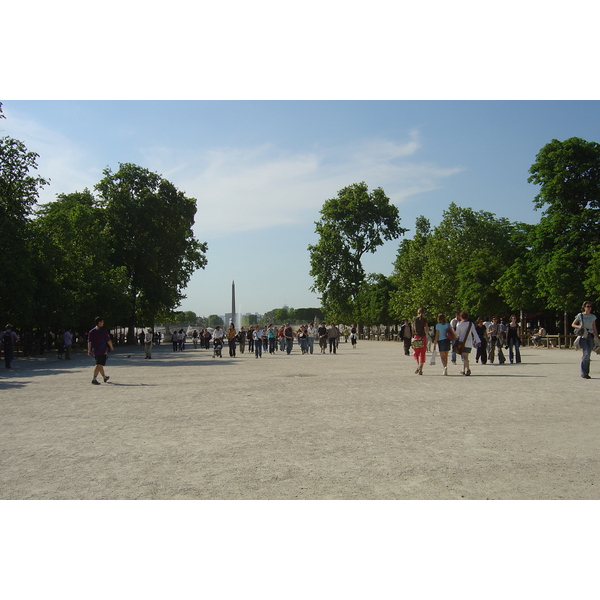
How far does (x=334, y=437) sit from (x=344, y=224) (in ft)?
198

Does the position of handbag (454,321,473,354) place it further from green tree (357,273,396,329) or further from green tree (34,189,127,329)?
green tree (357,273,396,329)

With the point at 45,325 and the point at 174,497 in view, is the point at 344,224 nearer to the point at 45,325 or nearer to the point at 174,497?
the point at 45,325

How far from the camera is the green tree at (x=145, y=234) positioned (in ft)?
194

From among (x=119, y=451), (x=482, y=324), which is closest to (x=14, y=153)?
(x=482, y=324)

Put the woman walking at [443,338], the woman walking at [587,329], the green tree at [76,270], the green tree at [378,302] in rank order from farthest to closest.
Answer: the green tree at [378,302]
the green tree at [76,270]
the woman walking at [443,338]
the woman walking at [587,329]

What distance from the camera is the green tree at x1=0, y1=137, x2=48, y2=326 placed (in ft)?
102

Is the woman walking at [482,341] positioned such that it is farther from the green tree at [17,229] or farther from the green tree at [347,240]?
the green tree at [347,240]

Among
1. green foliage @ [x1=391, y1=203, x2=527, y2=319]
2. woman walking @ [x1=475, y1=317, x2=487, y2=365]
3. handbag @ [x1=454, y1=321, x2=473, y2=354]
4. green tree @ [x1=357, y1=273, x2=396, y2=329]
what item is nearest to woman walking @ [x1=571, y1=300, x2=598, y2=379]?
handbag @ [x1=454, y1=321, x2=473, y2=354]

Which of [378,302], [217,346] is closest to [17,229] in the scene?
[217,346]

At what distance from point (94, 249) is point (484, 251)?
3196 cm

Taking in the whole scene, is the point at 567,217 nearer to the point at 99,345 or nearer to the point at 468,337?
the point at 468,337

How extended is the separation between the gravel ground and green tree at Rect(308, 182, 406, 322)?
52.0m

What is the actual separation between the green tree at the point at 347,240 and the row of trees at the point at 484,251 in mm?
100

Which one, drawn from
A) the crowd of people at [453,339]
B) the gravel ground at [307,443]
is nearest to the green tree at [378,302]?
the crowd of people at [453,339]
